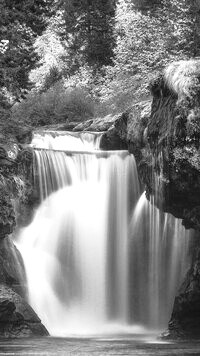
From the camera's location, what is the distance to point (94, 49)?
4003 cm

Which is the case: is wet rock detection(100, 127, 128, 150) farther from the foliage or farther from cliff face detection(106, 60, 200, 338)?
the foliage

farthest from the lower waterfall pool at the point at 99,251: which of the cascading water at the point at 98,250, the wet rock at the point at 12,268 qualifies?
the wet rock at the point at 12,268

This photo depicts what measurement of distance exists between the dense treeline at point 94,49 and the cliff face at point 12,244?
5.61m

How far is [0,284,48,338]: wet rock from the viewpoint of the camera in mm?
15156

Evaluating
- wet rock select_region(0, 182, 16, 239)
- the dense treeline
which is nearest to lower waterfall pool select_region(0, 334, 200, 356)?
wet rock select_region(0, 182, 16, 239)

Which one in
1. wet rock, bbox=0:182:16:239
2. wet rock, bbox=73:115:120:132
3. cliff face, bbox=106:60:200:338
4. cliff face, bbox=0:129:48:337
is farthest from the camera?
wet rock, bbox=73:115:120:132

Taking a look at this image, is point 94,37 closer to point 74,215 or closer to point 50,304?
point 74,215

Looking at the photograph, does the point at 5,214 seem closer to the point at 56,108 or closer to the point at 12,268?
the point at 12,268

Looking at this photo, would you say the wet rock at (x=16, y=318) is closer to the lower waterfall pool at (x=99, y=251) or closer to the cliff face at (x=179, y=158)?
the lower waterfall pool at (x=99, y=251)

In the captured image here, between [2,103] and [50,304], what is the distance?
246 inches

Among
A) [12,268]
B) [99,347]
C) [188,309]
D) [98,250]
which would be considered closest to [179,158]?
[188,309]

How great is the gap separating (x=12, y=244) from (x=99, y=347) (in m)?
5.95

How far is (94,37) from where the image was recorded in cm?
4044

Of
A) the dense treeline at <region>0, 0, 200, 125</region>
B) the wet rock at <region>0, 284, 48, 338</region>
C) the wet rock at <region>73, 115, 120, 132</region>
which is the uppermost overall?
the dense treeline at <region>0, 0, 200, 125</region>
